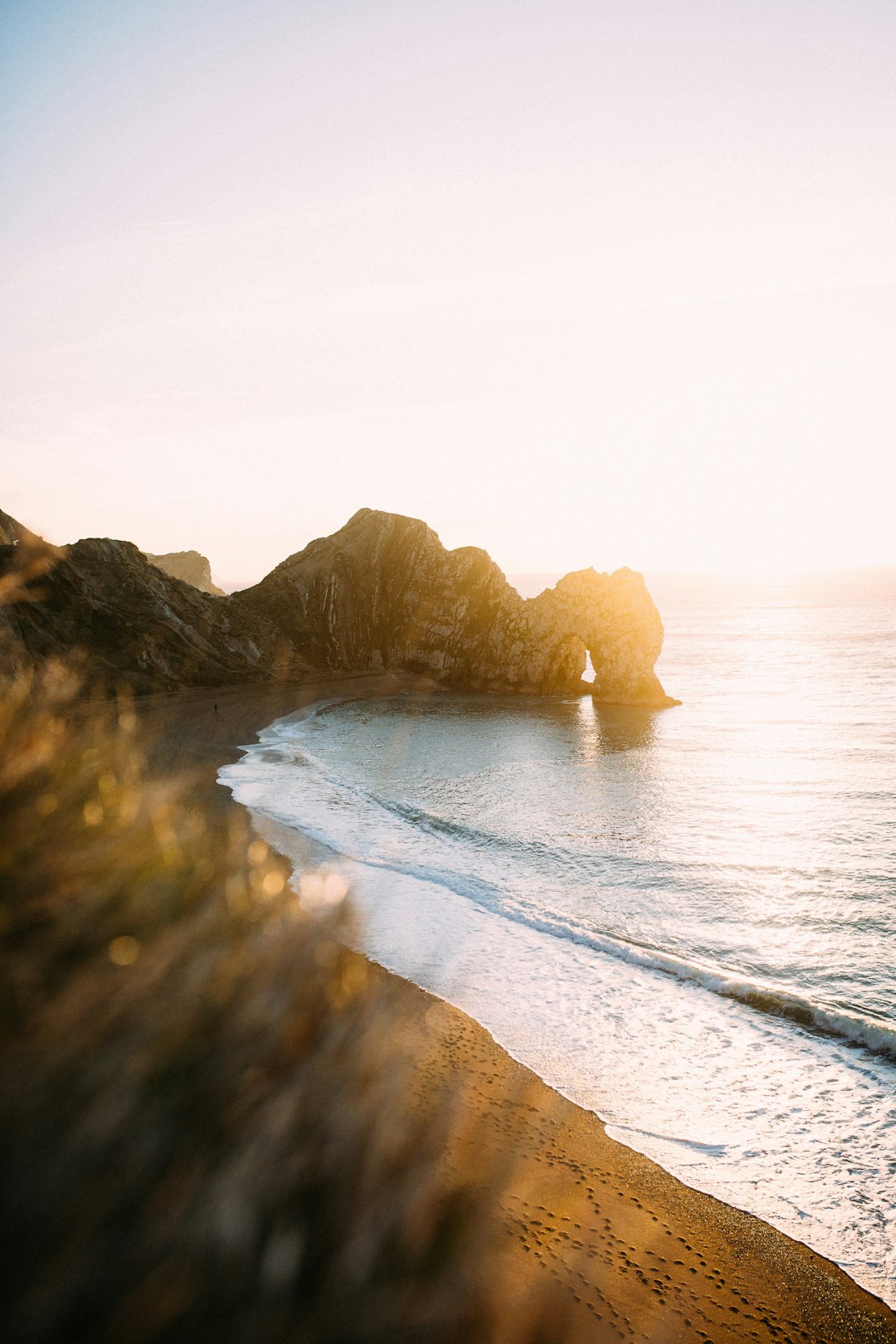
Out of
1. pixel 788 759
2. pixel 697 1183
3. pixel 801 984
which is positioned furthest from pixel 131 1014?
pixel 788 759

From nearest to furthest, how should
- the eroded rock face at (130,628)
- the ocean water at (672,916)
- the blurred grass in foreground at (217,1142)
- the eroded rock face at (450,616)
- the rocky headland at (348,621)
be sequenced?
1. the blurred grass in foreground at (217,1142)
2. the ocean water at (672,916)
3. the eroded rock face at (130,628)
4. the rocky headland at (348,621)
5. the eroded rock face at (450,616)

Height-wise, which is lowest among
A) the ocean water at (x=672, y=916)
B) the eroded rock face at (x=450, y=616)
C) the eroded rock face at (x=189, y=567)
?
the ocean water at (x=672, y=916)

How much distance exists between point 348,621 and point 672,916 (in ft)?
181

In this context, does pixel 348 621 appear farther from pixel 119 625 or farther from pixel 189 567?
pixel 189 567

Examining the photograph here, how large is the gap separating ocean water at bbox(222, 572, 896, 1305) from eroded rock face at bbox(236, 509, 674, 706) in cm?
1566

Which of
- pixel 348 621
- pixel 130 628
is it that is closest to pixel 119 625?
pixel 130 628

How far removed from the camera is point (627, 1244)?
774 cm

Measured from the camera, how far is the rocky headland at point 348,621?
51281mm

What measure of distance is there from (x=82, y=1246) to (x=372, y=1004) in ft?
20.0

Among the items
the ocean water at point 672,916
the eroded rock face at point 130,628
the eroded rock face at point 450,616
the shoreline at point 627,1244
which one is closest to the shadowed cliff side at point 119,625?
the eroded rock face at point 130,628

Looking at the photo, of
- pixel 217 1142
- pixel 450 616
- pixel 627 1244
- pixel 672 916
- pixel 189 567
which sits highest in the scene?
pixel 189 567

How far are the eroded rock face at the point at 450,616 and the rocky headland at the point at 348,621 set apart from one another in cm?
12

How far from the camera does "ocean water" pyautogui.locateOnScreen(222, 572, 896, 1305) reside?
9898 millimetres

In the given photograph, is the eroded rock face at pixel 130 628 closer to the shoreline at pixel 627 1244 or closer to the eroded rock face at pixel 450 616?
the eroded rock face at pixel 450 616
